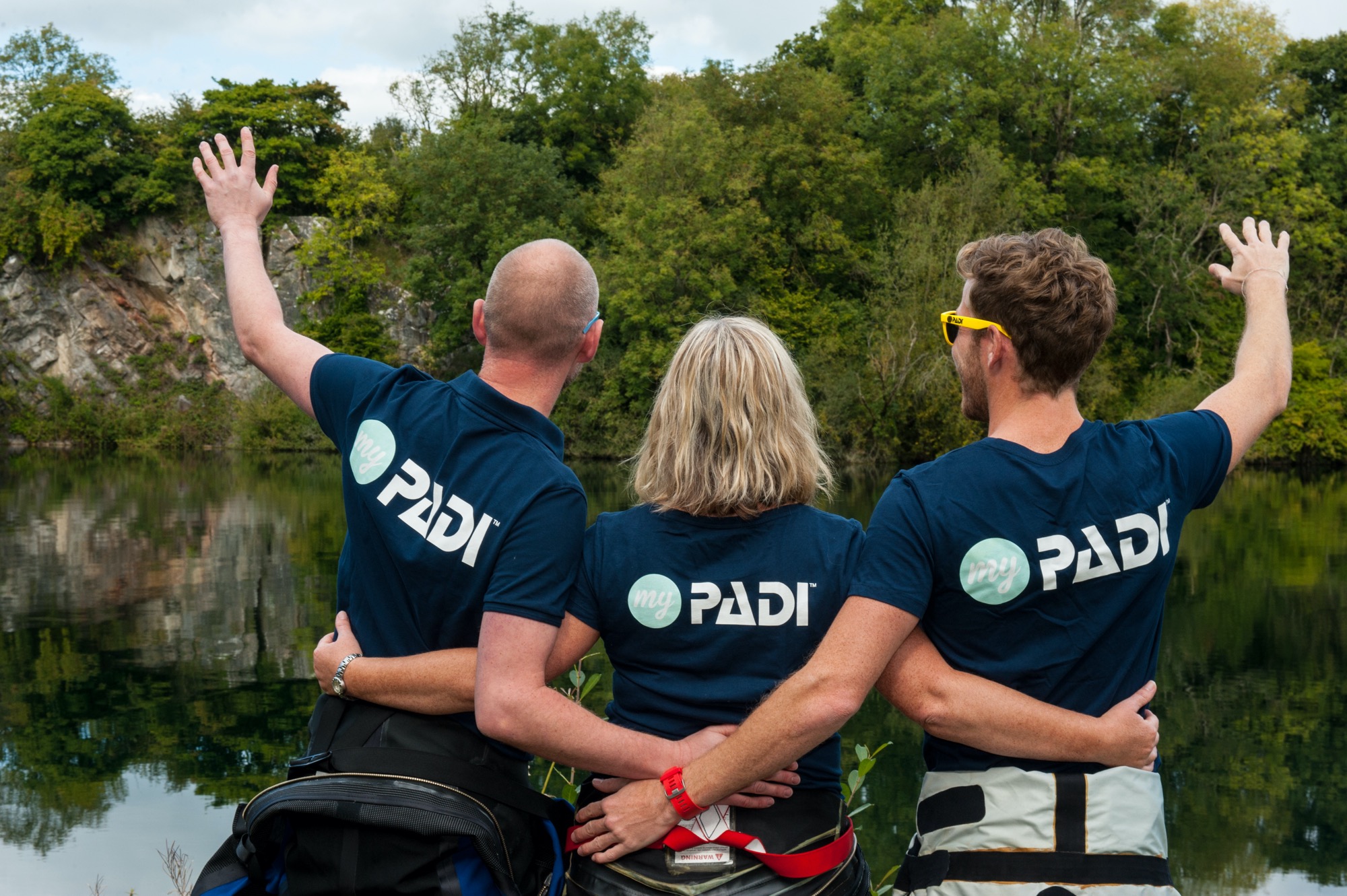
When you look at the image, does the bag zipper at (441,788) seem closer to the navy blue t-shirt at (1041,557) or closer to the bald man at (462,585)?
the bald man at (462,585)

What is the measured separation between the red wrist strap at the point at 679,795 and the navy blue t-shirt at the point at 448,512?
0.36m

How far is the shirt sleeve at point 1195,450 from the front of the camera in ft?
7.17

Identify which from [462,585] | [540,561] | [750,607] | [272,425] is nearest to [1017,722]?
[750,607]

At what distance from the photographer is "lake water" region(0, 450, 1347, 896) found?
8.85 m

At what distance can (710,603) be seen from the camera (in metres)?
2.16

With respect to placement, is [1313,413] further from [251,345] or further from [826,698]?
[251,345]

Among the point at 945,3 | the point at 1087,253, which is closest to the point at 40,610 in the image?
the point at 1087,253

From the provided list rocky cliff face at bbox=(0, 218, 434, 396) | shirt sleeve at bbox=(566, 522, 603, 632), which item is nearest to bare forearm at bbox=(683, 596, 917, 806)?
shirt sleeve at bbox=(566, 522, 603, 632)

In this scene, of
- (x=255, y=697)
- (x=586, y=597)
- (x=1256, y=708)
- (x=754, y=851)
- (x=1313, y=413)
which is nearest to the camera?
(x=754, y=851)

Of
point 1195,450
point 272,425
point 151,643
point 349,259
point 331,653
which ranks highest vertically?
point 349,259

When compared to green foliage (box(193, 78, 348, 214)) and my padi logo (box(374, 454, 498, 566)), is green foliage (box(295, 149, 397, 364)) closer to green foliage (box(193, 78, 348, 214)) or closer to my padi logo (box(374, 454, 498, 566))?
green foliage (box(193, 78, 348, 214))

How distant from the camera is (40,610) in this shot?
15.8 metres

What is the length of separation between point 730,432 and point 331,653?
2.99ft

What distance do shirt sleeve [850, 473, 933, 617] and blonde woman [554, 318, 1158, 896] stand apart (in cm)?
15
